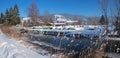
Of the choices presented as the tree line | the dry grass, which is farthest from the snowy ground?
the tree line

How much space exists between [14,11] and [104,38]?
63.9 metres

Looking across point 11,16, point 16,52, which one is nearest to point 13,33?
point 16,52

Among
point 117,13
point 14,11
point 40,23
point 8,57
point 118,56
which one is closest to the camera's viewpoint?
point 8,57

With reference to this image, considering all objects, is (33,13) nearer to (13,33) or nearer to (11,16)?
(11,16)

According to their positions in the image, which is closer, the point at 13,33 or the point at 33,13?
the point at 13,33

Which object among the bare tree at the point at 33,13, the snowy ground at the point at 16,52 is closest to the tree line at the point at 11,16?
the bare tree at the point at 33,13

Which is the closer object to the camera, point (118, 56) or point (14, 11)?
point (118, 56)

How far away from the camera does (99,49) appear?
18.1ft

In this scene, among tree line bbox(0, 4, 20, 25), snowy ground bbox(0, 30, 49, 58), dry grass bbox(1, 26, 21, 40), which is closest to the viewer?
snowy ground bbox(0, 30, 49, 58)

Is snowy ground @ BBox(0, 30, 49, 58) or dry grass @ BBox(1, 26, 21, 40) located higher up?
snowy ground @ BBox(0, 30, 49, 58)

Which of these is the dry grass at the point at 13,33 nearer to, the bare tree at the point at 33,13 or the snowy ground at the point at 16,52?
the snowy ground at the point at 16,52

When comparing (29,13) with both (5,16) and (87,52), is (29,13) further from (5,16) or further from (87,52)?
(87,52)

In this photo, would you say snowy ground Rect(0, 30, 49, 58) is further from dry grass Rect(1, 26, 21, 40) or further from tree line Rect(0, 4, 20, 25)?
tree line Rect(0, 4, 20, 25)

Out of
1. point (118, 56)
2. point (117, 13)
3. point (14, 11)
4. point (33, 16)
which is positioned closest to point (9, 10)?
point (14, 11)
